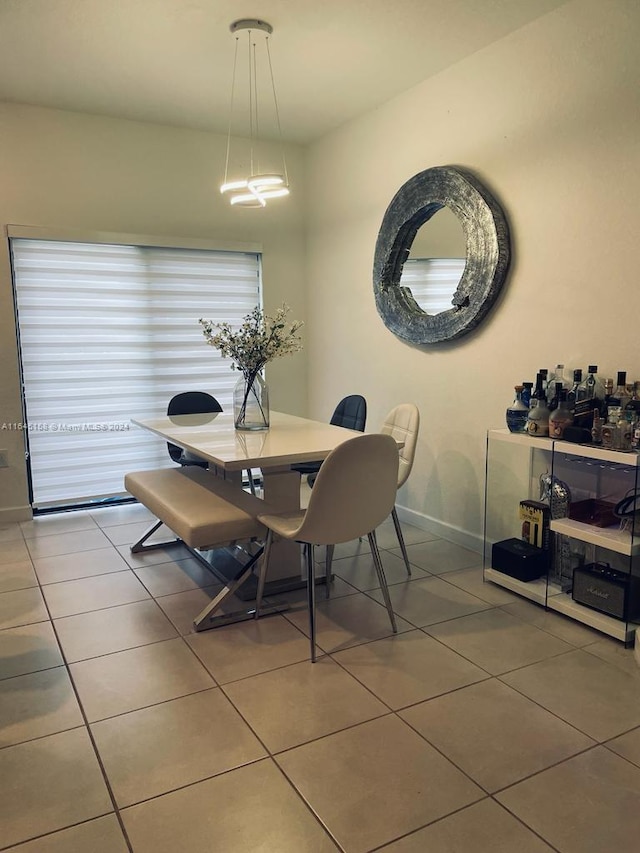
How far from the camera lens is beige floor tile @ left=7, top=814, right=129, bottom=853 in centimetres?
151

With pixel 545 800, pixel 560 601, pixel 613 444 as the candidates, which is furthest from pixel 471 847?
pixel 613 444

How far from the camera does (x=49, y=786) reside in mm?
1726

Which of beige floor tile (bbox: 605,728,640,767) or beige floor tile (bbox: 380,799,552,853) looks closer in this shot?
beige floor tile (bbox: 380,799,552,853)

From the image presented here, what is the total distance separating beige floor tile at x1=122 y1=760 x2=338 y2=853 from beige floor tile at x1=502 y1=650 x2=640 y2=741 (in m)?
0.93

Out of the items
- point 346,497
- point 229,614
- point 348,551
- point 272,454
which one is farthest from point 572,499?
point 229,614

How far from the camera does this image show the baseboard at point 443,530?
11.7 feet

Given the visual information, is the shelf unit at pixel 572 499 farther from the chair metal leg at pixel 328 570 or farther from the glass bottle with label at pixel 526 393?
the chair metal leg at pixel 328 570

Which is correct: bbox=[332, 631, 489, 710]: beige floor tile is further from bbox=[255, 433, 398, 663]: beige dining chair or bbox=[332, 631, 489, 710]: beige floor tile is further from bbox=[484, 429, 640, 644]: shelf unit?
bbox=[484, 429, 640, 644]: shelf unit

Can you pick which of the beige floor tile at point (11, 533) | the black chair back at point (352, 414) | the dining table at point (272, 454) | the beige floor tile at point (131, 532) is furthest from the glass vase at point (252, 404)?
the beige floor tile at point (11, 533)

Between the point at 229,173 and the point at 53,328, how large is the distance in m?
1.77

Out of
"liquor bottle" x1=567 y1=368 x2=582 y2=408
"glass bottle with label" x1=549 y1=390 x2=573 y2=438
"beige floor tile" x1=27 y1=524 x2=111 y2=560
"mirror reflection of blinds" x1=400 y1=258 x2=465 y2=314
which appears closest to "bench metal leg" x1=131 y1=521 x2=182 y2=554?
"beige floor tile" x1=27 y1=524 x2=111 y2=560

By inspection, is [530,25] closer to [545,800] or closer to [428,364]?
[428,364]

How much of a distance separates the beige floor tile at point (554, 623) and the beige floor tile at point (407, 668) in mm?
→ 474

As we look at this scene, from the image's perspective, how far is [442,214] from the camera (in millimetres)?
3547
